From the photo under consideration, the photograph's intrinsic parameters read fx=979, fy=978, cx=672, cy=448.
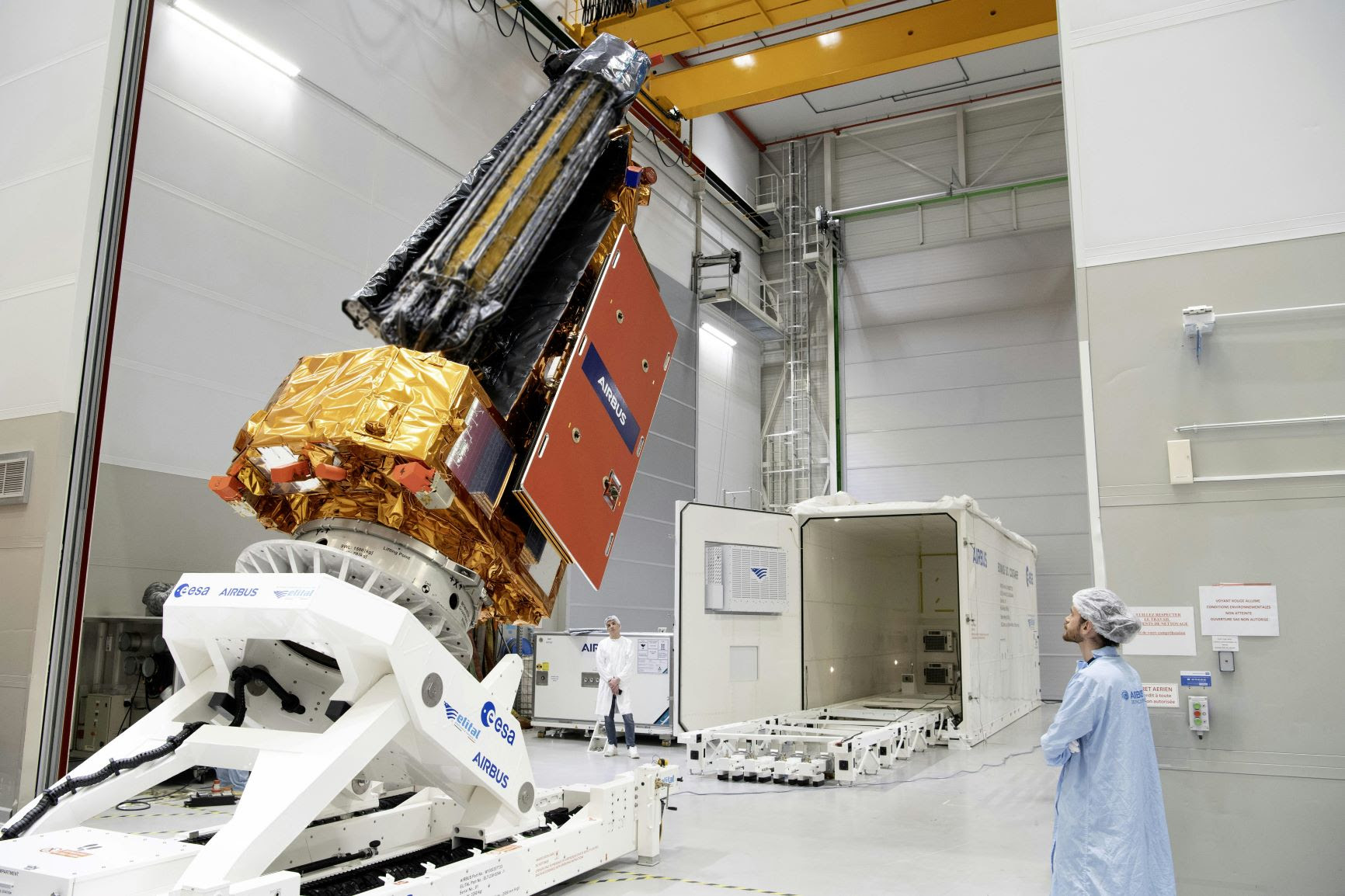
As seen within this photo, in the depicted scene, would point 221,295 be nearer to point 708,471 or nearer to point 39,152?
point 39,152

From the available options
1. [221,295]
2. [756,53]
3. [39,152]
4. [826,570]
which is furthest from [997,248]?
[39,152]

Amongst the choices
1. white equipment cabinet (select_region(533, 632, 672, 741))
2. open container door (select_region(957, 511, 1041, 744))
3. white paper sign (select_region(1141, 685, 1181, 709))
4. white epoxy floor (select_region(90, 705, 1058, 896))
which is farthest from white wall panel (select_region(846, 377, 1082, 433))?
white paper sign (select_region(1141, 685, 1181, 709))

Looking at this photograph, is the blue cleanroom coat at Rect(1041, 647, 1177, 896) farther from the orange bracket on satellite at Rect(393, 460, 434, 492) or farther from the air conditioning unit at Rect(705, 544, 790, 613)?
the air conditioning unit at Rect(705, 544, 790, 613)

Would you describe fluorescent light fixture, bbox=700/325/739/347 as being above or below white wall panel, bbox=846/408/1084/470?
above

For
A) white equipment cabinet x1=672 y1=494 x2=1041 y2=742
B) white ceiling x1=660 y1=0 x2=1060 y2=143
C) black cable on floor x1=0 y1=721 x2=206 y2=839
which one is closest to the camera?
black cable on floor x1=0 y1=721 x2=206 y2=839

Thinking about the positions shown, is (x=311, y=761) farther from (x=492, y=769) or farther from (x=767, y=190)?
(x=767, y=190)

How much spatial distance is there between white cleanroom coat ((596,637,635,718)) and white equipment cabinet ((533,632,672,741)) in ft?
Result: 2.85

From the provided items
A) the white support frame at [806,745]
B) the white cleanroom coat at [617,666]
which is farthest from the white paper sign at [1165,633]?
the white cleanroom coat at [617,666]

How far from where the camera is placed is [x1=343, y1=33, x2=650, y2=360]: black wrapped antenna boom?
5031 millimetres

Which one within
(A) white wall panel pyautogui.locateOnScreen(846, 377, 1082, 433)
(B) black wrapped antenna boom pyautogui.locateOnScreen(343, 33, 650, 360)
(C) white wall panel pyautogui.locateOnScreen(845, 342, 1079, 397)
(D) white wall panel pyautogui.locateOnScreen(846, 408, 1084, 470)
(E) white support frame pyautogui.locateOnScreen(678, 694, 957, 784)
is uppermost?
(C) white wall panel pyautogui.locateOnScreen(845, 342, 1079, 397)

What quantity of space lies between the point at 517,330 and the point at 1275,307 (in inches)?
154

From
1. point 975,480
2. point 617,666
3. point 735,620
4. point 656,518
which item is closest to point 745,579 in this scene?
point 735,620

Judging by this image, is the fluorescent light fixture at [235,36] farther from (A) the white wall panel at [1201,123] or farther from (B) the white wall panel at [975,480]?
(B) the white wall panel at [975,480]

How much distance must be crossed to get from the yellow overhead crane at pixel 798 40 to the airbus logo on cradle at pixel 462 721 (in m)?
12.1
